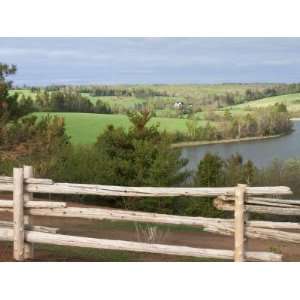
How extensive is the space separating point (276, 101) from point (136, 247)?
5376 mm

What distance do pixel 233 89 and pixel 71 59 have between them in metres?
2.74

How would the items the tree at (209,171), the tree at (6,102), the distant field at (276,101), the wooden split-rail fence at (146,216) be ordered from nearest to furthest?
the wooden split-rail fence at (146,216), the tree at (6,102), the tree at (209,171), the distant field at (276,101)

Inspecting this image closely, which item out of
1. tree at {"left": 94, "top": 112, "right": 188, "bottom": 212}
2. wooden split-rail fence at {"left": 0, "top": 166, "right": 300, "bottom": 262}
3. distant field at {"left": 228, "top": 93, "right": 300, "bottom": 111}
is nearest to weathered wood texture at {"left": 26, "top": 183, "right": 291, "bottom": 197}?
wooden split-rail fence at {"left": 0, "top": 166, "right": 300, "bottom": 262}

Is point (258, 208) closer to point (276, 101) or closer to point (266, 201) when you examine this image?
point (266, 201)

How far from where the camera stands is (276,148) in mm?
11469

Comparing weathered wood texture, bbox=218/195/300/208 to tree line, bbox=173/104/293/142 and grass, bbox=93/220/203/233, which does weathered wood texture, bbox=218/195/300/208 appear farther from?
Result: tree line, bbox=173/104/293/142

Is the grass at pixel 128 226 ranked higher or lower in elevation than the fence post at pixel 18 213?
lower

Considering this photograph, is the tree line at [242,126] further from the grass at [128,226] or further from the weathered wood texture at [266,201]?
the weathered wood texture at [266,201]

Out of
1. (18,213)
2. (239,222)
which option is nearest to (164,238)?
(239,222)

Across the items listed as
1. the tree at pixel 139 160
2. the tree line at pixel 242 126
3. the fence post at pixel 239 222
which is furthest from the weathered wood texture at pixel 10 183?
the tree line at pixel 242 126

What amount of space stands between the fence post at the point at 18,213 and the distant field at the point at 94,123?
4131mm

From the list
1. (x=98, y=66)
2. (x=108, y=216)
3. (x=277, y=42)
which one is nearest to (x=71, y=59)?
(x=98, y=66)

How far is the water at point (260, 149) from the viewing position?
1143 centimetres
